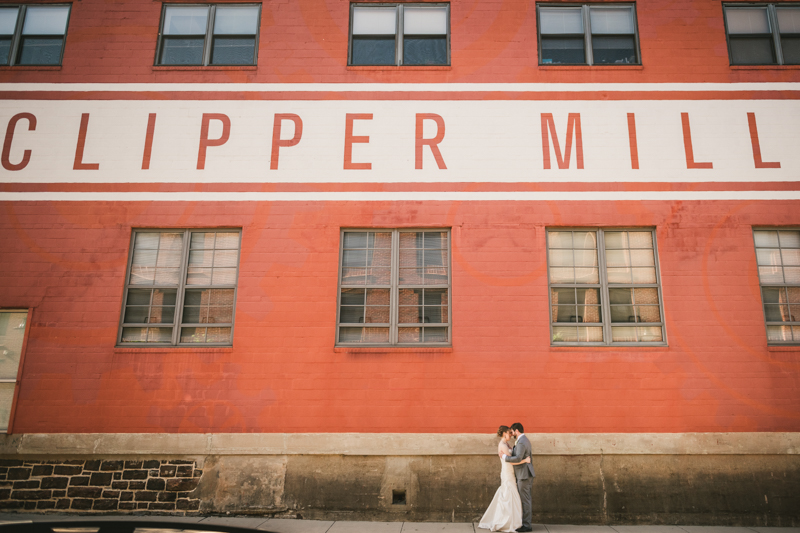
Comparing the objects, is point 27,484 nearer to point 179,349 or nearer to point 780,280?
point 179,349

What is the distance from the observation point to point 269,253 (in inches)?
329

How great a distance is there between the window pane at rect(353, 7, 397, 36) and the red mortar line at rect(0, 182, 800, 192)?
10.7 ft

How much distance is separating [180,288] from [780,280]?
413 inches

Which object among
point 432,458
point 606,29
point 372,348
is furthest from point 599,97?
point 432,458

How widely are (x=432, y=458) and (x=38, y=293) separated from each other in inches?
287

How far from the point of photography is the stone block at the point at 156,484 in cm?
761

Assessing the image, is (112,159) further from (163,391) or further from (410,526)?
(410,526)

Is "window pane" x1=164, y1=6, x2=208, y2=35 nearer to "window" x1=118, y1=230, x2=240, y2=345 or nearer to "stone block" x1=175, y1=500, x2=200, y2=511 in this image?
"window" x1=118, y1=230, x2=240, y2=345

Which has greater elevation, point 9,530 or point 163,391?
point 163,391

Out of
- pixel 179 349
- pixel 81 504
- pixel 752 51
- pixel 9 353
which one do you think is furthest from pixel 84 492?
pixel 752 51

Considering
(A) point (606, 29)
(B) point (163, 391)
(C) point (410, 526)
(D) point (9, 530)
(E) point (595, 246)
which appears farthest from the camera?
(A) point (606, 29)

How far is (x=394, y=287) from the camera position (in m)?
8.38

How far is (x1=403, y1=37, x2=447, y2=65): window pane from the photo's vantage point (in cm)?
925

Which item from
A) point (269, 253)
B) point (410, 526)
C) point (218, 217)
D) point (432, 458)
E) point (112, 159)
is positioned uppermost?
point (112, 159)
